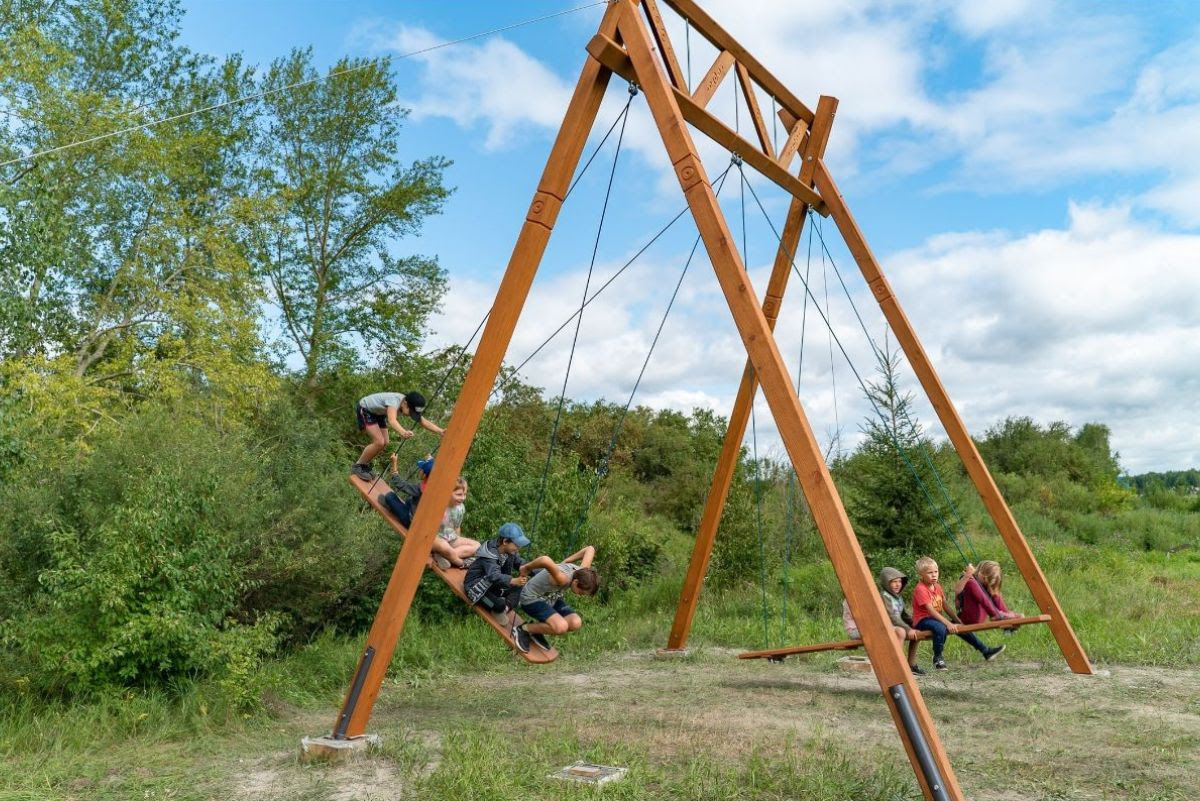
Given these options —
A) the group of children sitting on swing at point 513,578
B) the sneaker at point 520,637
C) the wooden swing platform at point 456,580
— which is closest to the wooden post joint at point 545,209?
the group of children sitting on swing at point 513,578

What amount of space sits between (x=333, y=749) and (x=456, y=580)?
5.10ft

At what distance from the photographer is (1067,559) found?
18125 millimetres

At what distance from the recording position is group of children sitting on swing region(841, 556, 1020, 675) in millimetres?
8805

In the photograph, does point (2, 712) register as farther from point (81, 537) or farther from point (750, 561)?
point (750, 561)

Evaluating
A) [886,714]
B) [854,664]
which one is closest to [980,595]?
[854,664]

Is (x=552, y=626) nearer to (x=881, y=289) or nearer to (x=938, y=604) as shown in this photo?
(x=938, y=604)

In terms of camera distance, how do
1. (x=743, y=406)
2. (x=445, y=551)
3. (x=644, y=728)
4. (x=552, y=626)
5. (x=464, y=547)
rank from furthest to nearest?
(x=743, y=406) → (x=464, y=547) → (x=445, y=551) → (x=552, y=626) → (x=644, y=728)

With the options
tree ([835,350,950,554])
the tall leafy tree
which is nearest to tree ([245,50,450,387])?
the tall leafy tree

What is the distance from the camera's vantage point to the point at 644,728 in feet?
23.1

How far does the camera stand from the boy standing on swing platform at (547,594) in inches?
280

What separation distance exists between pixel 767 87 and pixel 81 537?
7.95 metres

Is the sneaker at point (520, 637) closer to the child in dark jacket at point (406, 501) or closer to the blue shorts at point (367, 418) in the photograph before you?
the child in dark jacket at point (406, 501)

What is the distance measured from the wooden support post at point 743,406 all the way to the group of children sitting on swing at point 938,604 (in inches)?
66.4

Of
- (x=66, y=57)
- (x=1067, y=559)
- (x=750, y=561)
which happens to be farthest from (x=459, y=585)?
(x=66, y=57)
